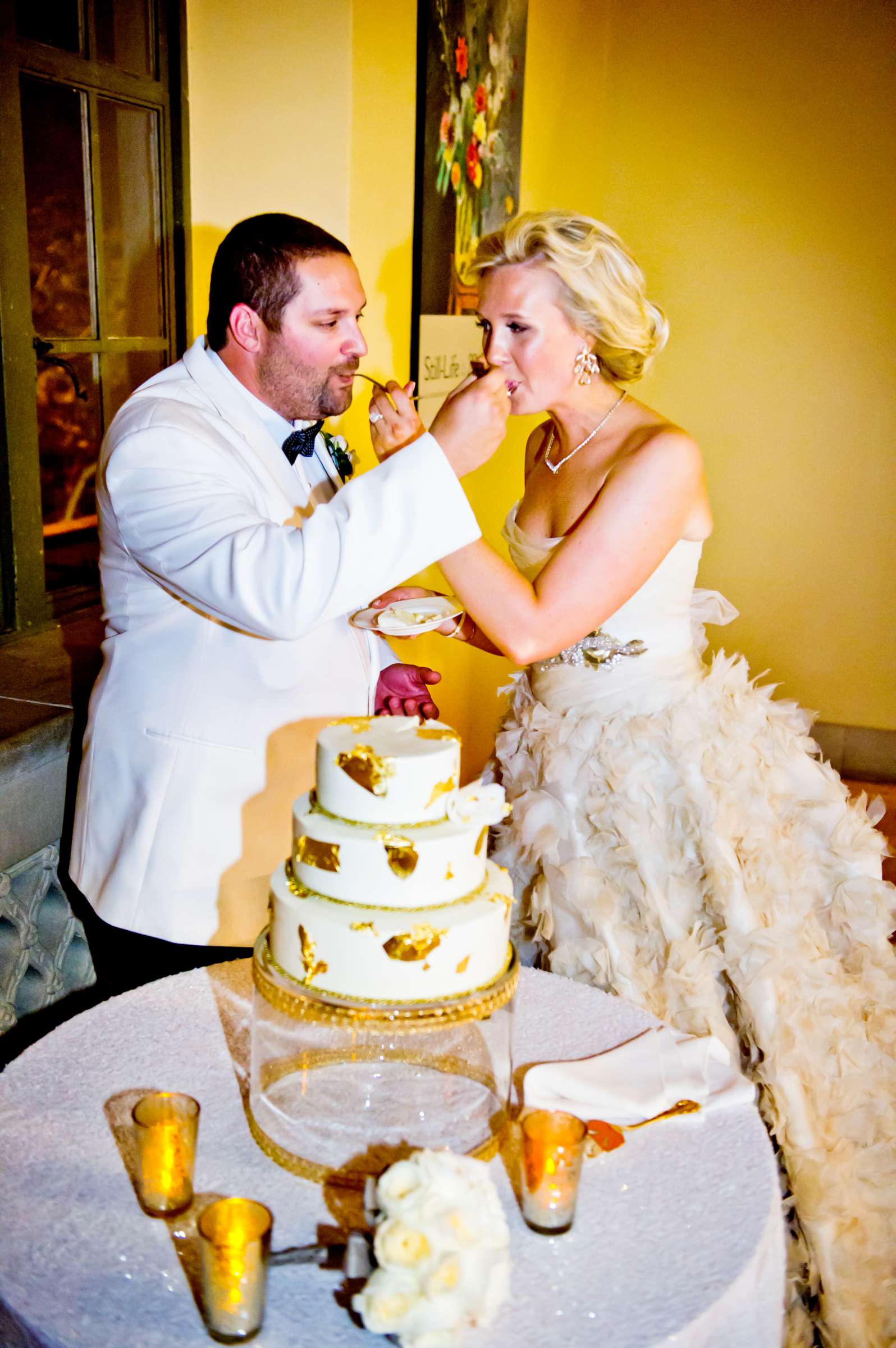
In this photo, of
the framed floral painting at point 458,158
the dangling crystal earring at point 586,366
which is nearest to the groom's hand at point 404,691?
the dangling crystal earring at point 586,366

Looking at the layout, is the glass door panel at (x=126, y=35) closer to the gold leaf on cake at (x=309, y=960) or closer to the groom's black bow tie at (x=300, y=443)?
the groom's black bow tie at (x=300, y=443)

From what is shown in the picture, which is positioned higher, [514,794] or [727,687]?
[727,687]

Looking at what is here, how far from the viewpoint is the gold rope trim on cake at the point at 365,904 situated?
1039 mm

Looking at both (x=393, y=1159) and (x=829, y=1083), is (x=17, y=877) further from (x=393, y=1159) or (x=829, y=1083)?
(x=829, y=1083)

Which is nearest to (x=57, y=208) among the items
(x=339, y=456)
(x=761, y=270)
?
(x=339, y=456)

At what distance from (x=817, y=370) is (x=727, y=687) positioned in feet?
9.91

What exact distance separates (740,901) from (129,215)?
1858 mm

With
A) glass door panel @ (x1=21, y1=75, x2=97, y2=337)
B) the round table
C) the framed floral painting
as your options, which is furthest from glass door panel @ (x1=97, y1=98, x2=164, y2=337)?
the round table

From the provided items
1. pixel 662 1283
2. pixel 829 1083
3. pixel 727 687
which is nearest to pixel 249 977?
pixel 662 1283

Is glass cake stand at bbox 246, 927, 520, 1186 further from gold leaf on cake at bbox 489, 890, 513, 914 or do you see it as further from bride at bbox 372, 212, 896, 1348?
bride at bbox 372, 212, 896, 1348

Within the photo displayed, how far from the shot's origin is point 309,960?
105 cm

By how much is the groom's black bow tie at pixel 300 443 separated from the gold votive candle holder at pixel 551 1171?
43.9 inches

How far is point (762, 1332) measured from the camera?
1031mm

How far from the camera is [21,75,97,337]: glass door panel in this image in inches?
87.4
